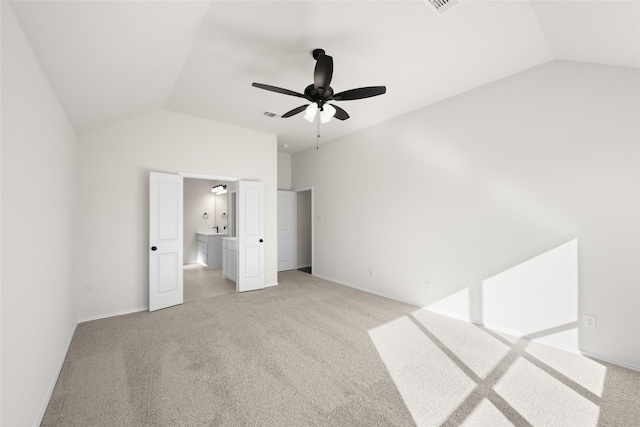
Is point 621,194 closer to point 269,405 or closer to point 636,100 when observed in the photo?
point 636,100

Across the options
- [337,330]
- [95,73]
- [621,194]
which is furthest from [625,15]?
[95,73]

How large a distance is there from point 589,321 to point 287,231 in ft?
17.4

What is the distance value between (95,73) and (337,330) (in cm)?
340

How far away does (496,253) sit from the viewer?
10.8 ft

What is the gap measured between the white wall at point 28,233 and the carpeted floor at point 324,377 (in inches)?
15.4

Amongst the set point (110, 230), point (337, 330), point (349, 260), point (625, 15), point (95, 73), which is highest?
point (625, 15)

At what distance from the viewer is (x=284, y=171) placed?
680 centimetres

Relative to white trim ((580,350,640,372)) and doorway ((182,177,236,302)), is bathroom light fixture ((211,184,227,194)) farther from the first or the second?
white trim ((580,350,640,372))

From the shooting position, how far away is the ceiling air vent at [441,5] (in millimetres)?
2059

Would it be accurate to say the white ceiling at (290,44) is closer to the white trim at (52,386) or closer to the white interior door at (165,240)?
the white interior door at (165,240)

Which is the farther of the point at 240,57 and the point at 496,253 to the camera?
the point at 496,253

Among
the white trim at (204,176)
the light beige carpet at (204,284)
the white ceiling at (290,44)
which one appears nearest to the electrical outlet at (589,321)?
the white ceiling at (290,44)

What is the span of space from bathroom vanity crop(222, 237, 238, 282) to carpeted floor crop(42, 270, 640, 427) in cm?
192

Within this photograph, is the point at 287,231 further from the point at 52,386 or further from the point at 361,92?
the point at 52,386
